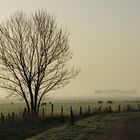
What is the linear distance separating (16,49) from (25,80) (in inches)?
139

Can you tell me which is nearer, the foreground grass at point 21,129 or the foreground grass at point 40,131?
the foreground grass at point 40,131

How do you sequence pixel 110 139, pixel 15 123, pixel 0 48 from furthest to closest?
pixel 0 48 < pixel 15 123 < pixel 110 139

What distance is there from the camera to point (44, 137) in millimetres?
27125

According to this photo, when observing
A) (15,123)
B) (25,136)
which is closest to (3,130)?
(25,136)

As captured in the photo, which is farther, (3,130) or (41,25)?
(41,25)

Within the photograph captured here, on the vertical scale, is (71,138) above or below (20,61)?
below

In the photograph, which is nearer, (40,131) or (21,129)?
(21,129)

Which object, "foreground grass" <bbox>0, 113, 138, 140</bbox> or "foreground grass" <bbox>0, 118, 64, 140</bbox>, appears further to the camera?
"foreground grass" <bbox>0, 118, 64, 140</bbox>

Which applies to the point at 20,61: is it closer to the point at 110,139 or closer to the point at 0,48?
the point at 0,48

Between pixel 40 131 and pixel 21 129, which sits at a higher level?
pixel 21 129

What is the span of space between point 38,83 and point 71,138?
27.3 meters

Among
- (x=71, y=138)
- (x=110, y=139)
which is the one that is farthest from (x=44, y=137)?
(x=110, y=139)

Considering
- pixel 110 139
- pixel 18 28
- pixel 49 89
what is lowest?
pixel 110 139

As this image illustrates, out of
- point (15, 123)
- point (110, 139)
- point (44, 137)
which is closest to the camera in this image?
point (110, 139)
